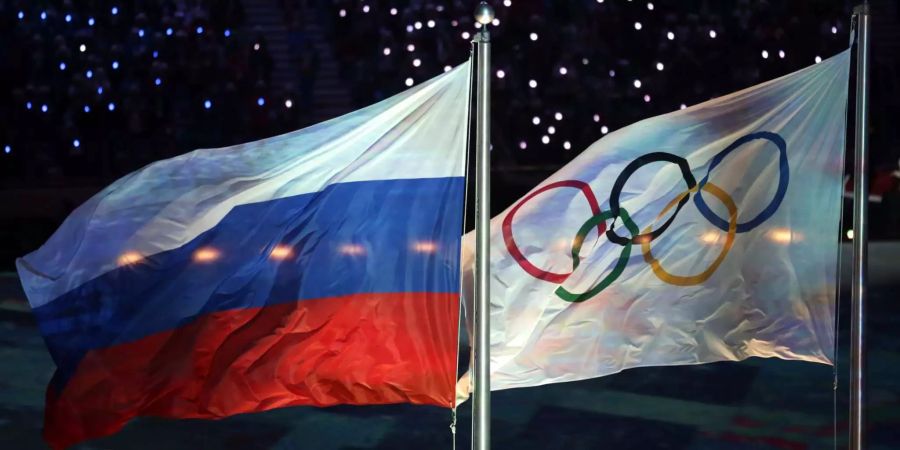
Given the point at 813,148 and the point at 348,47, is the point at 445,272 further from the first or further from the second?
the point at 348,47

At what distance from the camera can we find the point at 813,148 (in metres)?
6.70

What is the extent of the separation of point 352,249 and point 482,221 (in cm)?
76

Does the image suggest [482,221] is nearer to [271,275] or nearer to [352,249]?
[352,249]

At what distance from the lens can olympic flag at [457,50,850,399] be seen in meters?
6.62

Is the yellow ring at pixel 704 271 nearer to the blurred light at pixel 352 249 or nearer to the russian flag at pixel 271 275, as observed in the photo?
the russian flag at pixel 271 275

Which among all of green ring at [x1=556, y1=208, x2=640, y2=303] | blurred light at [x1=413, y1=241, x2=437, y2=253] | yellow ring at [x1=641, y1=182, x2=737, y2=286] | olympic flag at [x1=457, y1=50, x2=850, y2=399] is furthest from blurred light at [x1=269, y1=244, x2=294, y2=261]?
yellow ring at [x1=641, y1=182, x2=737, y2=286]

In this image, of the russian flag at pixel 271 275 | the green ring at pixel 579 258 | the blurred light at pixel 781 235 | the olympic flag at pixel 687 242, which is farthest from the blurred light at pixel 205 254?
the blurred light at pixel 781 235

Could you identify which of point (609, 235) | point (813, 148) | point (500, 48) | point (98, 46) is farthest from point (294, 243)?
point (98, 46)

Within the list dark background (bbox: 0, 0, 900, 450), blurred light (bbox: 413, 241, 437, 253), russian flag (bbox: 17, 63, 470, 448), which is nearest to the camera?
russian flag (bbox: 17, 63, 470, 448)

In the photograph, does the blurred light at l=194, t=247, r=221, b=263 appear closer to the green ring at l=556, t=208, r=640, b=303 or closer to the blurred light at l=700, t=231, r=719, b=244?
the green ring at l=556, t=208, r=640, b=303

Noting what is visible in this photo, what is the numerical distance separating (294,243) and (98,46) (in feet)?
50.8

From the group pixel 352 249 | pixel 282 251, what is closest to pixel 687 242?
pixel 352 249

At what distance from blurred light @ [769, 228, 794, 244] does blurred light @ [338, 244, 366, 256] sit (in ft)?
7.35

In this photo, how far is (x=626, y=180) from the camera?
6.66m
